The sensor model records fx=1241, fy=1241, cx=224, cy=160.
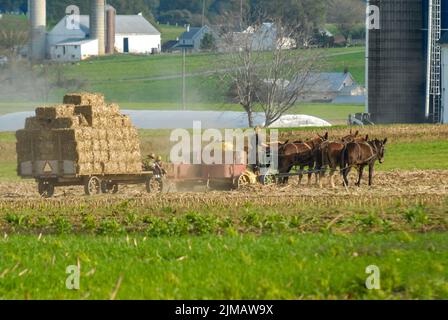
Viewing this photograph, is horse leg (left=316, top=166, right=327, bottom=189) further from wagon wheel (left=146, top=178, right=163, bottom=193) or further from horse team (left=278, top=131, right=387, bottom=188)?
→ wagon wheel (left=146, top=178, right=163, bottom=193)

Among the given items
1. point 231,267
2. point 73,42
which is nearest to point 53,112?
point 231,267

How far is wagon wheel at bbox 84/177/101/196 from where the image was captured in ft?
102

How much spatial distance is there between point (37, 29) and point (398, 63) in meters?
72.1

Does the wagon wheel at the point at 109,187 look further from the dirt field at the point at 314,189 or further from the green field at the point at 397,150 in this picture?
the green field at the point at 397,150

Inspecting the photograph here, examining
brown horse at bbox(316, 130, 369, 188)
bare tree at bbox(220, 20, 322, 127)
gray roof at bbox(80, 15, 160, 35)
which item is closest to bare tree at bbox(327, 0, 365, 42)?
gray roof at bbox(80, 15, 160, 35)

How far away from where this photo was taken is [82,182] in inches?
1233

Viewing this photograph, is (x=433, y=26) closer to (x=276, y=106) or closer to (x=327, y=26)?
(x=276, y=106)

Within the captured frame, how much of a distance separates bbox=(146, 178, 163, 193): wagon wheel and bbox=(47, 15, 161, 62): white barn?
93103mm

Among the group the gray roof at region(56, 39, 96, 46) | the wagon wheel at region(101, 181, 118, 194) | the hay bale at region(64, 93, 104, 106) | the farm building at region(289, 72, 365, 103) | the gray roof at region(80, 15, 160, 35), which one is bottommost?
the wagon wheel at region(101, 181, 118, 194)

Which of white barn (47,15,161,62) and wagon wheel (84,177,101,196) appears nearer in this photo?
wagon wheel (84,177,101,196)

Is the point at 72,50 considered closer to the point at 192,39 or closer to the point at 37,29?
the point at 37,29

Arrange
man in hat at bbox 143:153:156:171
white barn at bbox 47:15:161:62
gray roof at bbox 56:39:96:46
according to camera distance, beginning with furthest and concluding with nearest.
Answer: white barn at bbox 47:15:161:62
gray roof at bbox 56:39:96:46
man in hat at bbox 143:153:156:171
